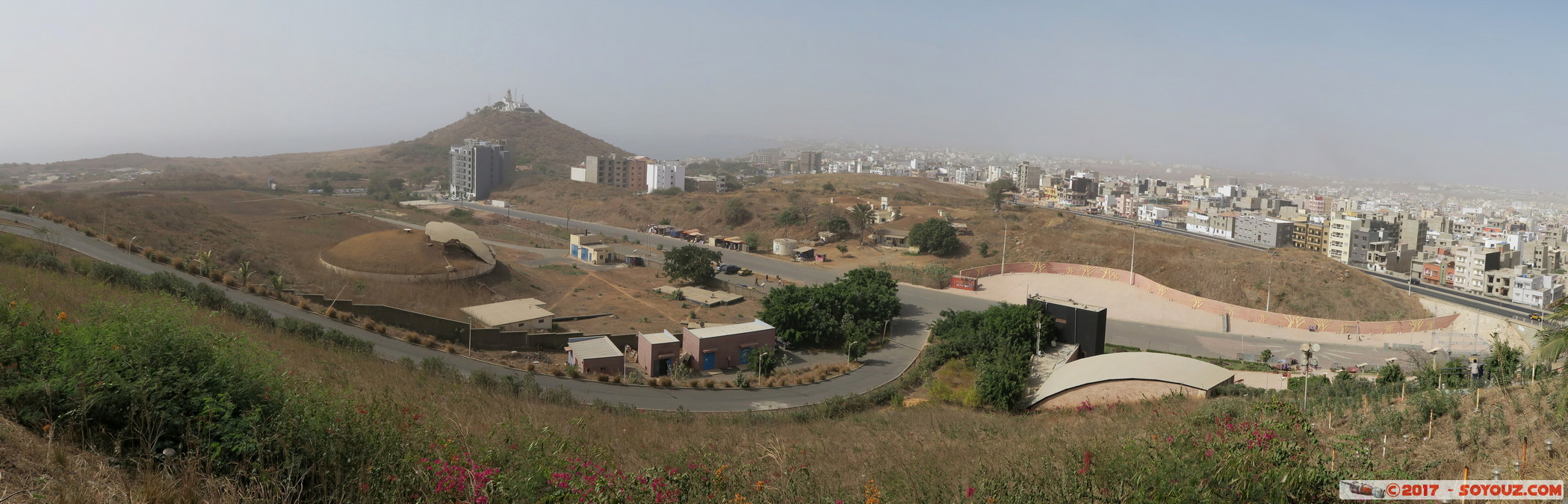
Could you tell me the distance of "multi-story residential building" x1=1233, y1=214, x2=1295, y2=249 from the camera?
6581 centimetres

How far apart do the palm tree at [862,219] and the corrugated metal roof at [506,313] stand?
2506 centimetres

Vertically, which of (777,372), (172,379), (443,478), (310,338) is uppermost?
(172,379)

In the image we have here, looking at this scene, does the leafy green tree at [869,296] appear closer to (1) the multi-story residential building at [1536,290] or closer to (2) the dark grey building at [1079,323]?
(2) the dark grey building at [1079,323]

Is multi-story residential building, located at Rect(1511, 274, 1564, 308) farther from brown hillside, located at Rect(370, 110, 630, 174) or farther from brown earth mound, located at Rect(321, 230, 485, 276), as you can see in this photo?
brown hillside, located at Rect(370, 110, 630, 174)

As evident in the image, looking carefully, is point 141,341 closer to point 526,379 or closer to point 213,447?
point 213,447

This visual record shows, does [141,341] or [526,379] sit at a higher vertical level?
[141,341]

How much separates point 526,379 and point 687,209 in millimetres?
40357

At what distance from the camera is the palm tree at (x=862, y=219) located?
44500mm

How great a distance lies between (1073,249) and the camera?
3888 centimetres

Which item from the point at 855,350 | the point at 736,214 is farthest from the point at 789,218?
the point at 855,350

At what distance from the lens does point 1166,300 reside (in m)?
30.4

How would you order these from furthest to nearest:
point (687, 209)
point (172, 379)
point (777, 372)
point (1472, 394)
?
point (687, 209) < point (777, 372) < point (1472, 394) < point (172, 379)

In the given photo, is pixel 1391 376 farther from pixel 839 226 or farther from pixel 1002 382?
pixel 839 226

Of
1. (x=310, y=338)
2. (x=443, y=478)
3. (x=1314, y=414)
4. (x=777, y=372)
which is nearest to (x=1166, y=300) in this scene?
(x=777, y=372)
